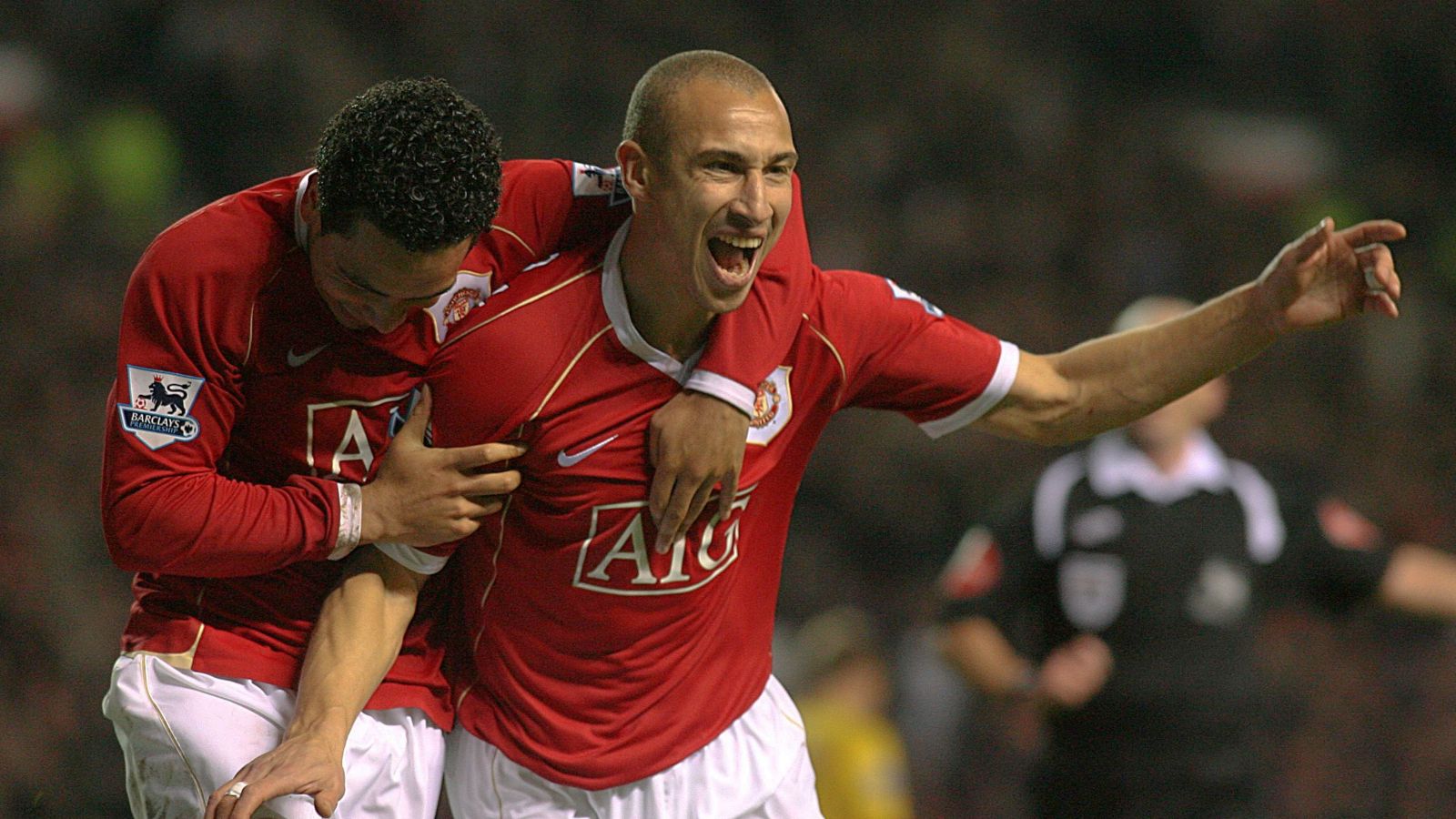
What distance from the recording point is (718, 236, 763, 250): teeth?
2.78 metres

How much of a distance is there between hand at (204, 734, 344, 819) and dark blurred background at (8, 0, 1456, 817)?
424cm

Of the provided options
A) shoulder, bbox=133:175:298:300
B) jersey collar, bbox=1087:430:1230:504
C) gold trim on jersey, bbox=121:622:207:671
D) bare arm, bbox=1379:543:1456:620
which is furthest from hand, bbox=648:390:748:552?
bare arm, bbox=1379:543:1456:620

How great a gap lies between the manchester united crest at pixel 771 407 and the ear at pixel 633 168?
0.41 metres

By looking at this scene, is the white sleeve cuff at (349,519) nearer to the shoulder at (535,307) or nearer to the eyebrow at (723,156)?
the shoulder at (535,307)

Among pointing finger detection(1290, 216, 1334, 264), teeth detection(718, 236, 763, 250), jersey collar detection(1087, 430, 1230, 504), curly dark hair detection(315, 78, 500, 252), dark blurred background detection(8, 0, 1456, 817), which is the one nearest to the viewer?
curly dark hair detection(315, 78, 500, 252)

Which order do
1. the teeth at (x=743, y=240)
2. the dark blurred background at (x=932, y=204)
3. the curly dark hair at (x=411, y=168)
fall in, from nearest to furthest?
the curly dark hair at (x=411, y=168) < the teeth at (x=743, y=240) < the dark blurred background at (x=932, y=204)

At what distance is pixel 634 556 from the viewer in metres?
2.96

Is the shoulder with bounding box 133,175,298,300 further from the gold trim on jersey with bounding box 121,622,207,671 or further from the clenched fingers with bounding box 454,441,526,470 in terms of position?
the gold trim on jersey with bounding box 121,622,207,671

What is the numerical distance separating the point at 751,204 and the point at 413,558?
88 centimetres

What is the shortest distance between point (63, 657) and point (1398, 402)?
6655 mm

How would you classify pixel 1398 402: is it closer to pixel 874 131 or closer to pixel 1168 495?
pixel 874 131

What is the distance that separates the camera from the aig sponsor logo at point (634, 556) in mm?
2945

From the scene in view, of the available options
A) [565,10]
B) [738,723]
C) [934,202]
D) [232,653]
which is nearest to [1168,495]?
[738,723]

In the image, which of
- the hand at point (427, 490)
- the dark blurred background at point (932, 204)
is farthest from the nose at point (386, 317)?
the dark blurred background at point (932, 204)
